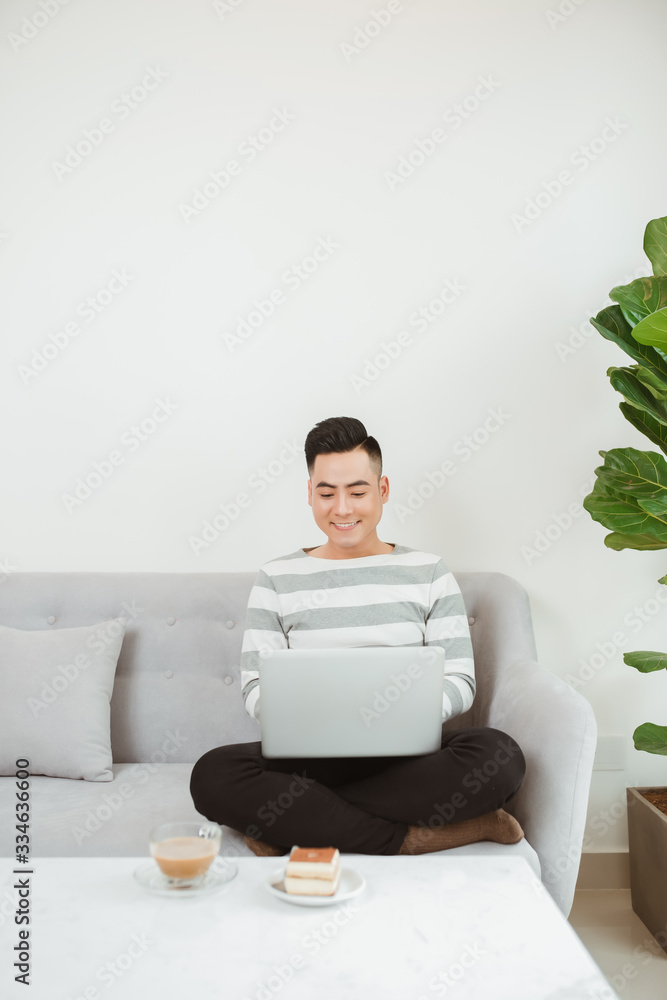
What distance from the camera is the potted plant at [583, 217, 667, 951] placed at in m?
1.79

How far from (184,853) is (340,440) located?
3.56ft

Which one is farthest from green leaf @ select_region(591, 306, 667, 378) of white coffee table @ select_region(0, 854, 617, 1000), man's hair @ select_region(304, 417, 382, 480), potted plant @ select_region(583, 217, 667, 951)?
white coffee table @ select_region(0, 854, 617, 1000)

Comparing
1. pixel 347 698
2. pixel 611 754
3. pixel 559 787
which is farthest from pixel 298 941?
pixel 611 754

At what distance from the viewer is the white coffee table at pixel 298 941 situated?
0.81 m

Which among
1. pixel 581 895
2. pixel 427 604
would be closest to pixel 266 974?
pixel 427 604

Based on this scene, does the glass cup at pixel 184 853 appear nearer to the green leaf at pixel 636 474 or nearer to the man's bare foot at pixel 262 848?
the man's bare foot at pixel 262 848

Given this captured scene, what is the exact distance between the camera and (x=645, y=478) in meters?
1.85

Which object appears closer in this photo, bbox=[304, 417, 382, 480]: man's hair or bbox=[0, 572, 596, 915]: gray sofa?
bbox=[0, 572, 596, 915]: gray sofa

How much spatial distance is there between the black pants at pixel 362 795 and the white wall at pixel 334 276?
0.88 meters

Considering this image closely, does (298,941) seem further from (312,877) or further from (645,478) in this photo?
(645,478)

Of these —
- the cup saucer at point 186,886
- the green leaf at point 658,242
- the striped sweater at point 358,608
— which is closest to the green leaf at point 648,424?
the green leaf at point 658,242

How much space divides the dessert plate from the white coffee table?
0.03ft

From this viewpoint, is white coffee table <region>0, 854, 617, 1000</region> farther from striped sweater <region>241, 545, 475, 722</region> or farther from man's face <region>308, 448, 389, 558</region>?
man's face <region>308, 448, 389, 558</region>

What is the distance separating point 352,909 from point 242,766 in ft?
1.74
